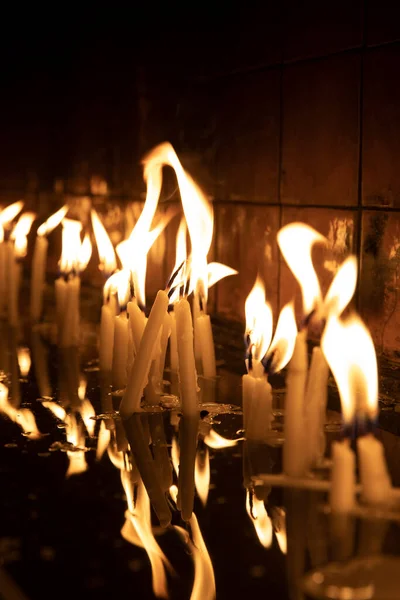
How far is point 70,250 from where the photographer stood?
1875 mm

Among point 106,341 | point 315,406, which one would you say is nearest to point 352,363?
point 315,406

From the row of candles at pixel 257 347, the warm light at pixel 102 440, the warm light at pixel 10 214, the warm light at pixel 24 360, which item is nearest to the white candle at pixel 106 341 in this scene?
the row of candles at pixel 257 347

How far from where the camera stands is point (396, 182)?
5.13 ft

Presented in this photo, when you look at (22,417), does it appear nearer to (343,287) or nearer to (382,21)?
(343,287)

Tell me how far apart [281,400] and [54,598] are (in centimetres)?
66

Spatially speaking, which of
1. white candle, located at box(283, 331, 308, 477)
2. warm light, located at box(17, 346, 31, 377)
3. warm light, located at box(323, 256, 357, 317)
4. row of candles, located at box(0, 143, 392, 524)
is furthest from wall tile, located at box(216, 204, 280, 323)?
Answer: white candle, located at box(283, 331, 308, 477)

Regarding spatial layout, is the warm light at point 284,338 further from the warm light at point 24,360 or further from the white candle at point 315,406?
the warm light at point 24,360

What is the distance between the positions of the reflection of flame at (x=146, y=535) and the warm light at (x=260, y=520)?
0.10 metres

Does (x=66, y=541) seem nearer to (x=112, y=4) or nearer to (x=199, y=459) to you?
(x=199, y=459)

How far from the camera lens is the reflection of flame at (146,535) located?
0.77 m

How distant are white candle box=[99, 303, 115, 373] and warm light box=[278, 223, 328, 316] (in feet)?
1.38

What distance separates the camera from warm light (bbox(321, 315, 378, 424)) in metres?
0.89

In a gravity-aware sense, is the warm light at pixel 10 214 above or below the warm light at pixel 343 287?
above

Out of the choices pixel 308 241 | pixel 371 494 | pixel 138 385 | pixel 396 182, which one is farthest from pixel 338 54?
pixel 371 494
